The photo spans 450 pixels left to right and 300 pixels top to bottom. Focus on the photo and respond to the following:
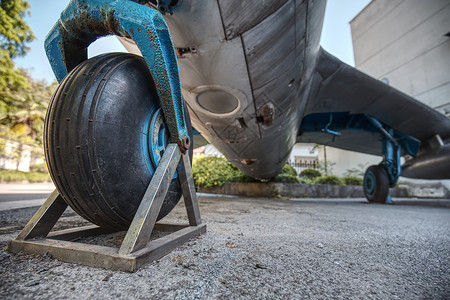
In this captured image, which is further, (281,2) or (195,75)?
(195,75)

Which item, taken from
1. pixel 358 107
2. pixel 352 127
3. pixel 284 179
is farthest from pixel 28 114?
pixel 358 107

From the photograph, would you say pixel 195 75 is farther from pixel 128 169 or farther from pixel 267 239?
pixel 267 239

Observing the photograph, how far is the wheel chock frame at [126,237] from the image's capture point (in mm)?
643

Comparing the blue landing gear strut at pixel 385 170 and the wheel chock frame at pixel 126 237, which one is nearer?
the wheel chock frame at pixel 126 237

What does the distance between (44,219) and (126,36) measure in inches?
31.3

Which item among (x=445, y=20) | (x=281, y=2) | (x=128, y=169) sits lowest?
(x=128, y=169)

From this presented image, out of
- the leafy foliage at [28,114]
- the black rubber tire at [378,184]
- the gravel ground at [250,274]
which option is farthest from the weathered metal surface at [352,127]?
the leafy foliage at [28,114]

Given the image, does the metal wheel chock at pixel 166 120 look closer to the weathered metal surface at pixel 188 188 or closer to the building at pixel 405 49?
the weathered metal surface at pixel 188 188

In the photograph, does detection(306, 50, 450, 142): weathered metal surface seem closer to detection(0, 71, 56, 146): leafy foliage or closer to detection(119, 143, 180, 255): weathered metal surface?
detection(119, 143, 180, 255): weathered metal surface

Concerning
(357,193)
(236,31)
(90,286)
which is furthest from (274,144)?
(357,193)

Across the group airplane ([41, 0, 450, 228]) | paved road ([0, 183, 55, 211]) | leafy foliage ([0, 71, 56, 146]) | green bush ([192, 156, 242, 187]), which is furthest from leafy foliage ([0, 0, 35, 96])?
leafy foliage ([0, 71, 56, 146])

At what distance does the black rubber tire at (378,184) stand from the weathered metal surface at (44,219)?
4.93 m

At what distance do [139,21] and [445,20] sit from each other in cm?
1205

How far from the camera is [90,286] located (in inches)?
20.8
